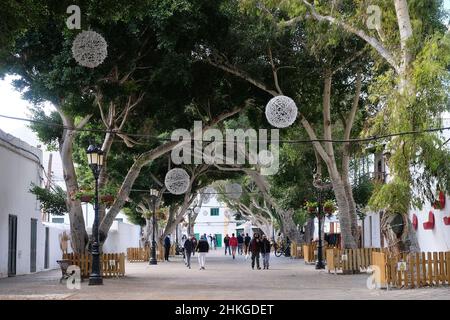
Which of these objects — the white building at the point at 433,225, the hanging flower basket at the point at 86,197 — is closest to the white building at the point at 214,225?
the white building at the point at 433,225

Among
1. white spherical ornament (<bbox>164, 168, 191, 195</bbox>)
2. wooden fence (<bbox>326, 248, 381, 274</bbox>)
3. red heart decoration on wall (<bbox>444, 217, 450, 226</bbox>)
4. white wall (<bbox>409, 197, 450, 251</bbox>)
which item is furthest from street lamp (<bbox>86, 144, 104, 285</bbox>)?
white spherical ornament (<bbox>164, 168, 191, 195</bbox>)

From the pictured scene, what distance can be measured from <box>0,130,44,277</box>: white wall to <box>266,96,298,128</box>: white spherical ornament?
9.16m

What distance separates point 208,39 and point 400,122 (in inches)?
319

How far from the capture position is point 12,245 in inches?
1001

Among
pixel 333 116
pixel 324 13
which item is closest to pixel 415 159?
pixel 324 13

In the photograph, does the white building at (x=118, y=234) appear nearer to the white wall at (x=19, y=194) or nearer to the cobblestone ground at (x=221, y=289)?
the white wall at (x=19, y=194)

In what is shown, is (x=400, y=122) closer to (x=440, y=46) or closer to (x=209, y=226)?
(x=440, y=46)

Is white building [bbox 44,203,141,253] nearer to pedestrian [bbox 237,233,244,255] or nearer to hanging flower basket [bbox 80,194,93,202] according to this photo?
pedestrian [bbox 237,233,244,255]

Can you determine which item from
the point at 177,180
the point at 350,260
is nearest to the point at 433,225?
the point at 350,260

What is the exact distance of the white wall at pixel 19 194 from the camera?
24312 millimetres

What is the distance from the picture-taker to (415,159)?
17266 mm

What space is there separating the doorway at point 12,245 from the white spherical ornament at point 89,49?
29.0 feet

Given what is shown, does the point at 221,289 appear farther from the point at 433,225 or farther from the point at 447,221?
the point at 433,225

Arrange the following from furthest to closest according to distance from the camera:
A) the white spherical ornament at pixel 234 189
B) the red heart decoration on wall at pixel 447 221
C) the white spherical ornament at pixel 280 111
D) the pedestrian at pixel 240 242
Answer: the white spherical ornament at pixel 234 189, the pedestrian at pixel 240 242, the red heart decoration on wall at pixel 447 221, the white spherical ornament at pixel 280 111
